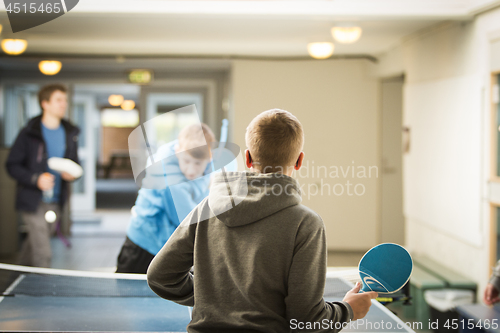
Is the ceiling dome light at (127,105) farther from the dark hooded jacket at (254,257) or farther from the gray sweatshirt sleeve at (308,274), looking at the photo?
the gray sweatshirt sleeve at (308,274)

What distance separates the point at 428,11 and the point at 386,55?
0.53m

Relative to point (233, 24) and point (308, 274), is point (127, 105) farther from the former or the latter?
point (308, 274)

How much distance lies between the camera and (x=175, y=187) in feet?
5.30

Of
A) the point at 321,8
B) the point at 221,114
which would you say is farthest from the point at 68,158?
the point at 321,8

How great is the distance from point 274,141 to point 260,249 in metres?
0.19

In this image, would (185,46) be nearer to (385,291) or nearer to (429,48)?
(429,48)

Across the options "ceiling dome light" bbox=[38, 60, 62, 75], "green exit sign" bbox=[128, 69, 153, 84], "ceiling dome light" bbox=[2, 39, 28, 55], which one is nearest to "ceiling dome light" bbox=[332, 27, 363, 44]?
"green exit sign" bbox=[128, 69, 153, 84]

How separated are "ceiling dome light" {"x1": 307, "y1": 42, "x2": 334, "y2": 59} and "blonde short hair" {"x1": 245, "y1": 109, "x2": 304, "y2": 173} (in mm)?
1316

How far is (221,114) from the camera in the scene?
243cm

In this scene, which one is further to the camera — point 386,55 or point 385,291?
point 386,55

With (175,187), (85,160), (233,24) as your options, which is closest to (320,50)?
(233,24)

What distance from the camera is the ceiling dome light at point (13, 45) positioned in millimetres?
2628

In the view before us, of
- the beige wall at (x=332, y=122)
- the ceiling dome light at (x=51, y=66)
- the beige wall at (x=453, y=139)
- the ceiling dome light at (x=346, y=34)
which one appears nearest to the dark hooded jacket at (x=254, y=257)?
the beige wall at (x=332, y=122)

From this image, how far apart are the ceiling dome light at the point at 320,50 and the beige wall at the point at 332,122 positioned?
94mm
